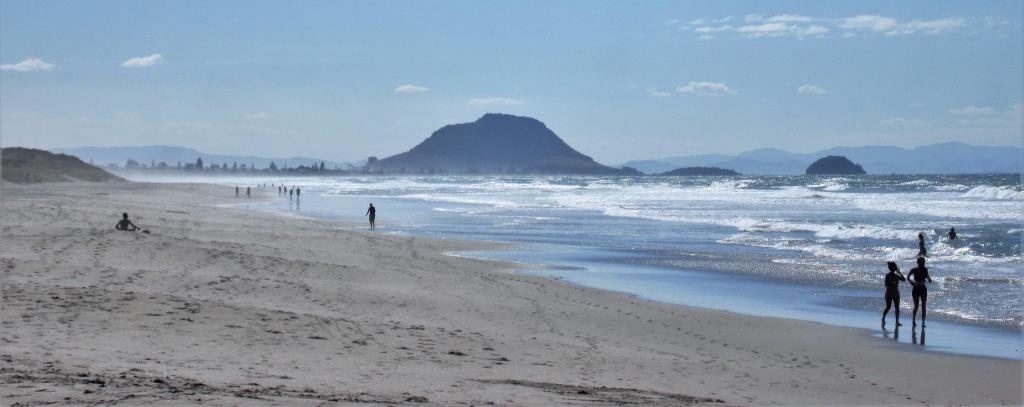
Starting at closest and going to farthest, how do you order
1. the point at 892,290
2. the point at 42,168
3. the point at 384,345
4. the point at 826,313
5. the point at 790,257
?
the point at 384,345, the point at 892,290, the point at 826,313, the point at 790,257, the point at 42,168

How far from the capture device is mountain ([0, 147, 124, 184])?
77.2 metres

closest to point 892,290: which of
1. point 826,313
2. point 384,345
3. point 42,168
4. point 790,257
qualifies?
point 826,313

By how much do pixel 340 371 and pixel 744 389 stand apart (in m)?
3.76

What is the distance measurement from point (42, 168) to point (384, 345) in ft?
302

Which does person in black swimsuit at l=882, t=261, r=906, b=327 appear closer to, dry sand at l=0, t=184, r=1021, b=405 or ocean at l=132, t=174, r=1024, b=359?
ocean at l=132, t=174, r=1024, b=359

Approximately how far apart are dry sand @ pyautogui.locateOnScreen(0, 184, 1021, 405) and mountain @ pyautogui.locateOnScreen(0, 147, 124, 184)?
223 feet

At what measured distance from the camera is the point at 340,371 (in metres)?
7.99

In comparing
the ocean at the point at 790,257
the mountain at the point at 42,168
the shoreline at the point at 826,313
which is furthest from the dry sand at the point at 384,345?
the mountain at the point at 42,168

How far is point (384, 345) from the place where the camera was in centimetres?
953

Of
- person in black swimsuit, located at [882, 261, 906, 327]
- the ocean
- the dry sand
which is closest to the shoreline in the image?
the ocean

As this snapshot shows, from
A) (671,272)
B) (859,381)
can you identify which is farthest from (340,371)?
(671,272)

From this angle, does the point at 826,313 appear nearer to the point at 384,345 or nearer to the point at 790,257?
the point at 384,345

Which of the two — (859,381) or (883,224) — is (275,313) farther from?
(883,224)

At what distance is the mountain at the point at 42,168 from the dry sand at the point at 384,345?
2674 inches
